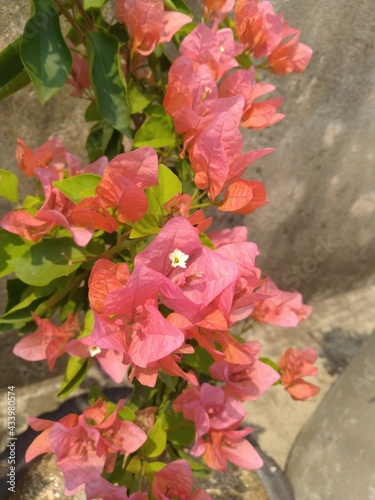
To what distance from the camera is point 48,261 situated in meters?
0.59

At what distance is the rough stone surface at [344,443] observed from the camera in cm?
87

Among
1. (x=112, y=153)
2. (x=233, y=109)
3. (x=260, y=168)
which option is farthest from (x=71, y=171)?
(x=260, y=168)

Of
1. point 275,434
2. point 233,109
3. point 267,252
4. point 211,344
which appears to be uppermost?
point 233,109

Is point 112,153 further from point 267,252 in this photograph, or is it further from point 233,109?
point 267,252

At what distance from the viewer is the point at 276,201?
1.31 m

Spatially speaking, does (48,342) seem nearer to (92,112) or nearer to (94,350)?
(94,350)

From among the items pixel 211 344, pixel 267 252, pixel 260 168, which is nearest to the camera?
pixel 211 344

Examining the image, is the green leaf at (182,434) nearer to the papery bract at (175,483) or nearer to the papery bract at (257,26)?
the papery bract at (175,483)

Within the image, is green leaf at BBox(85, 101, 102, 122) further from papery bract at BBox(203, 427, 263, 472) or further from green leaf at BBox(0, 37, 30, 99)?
papery bract at BBox(203, 427, 263, 472)

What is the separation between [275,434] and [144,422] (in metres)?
0.69

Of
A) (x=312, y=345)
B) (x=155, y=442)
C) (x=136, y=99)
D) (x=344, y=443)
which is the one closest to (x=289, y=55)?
(x=136, y=99)

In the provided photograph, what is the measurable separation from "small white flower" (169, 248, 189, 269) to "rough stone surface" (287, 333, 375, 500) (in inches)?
23.7

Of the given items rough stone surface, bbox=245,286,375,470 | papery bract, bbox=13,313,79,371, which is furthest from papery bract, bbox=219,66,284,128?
rough stone surface, bbox=245,286,375,470

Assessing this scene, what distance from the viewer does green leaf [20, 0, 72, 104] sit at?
531 millimetres
